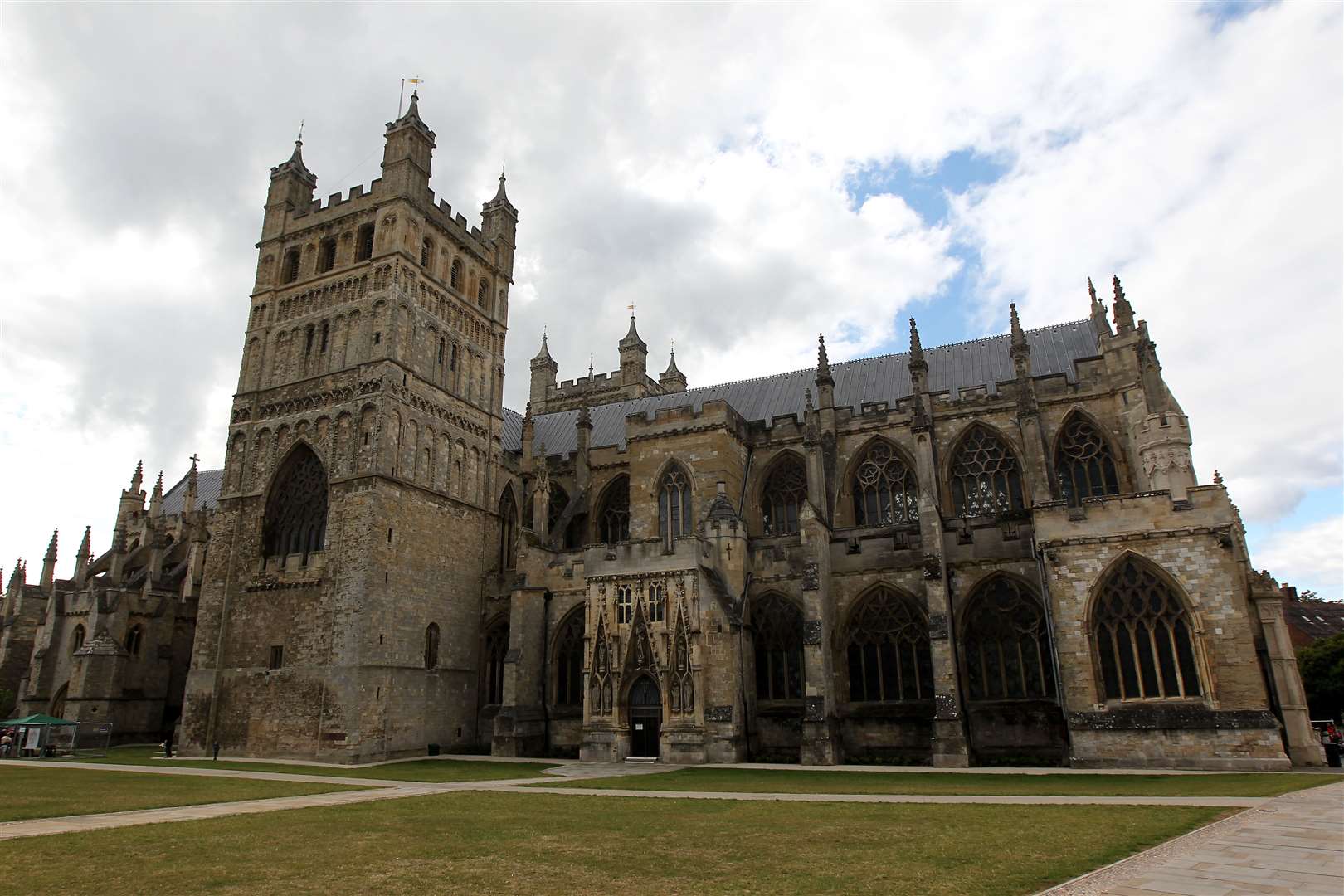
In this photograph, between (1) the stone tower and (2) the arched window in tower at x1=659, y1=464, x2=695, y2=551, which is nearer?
(1) the stone tower

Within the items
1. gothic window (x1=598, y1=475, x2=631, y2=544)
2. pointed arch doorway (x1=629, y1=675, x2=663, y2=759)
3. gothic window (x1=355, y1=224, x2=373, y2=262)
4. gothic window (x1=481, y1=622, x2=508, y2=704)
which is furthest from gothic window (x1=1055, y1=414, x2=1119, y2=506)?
gothic window (x1=355, y1=224, x2=373, y2=262)

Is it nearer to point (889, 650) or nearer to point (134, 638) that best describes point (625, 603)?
point (889, 650)

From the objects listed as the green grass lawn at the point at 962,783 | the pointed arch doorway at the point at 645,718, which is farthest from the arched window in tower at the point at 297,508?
the green grass lawn at the point at 962,783

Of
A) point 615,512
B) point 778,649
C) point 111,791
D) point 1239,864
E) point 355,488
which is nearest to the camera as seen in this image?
point 1239,864

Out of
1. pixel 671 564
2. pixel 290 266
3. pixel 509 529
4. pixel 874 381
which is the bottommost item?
pixel 671 564

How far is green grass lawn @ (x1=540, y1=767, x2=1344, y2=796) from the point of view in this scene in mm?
15719

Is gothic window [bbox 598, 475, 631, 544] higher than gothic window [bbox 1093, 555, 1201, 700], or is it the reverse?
gothic window [bbox 598, 475, 631, 544]

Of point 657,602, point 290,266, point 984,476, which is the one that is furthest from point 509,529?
point 984,476

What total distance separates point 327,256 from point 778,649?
25.7 metres

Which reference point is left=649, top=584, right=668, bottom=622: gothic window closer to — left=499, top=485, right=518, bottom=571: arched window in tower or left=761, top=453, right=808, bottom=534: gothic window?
left=761, top=453, right=808, bottom=534: gothic window

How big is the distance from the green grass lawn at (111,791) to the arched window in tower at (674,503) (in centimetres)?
1608

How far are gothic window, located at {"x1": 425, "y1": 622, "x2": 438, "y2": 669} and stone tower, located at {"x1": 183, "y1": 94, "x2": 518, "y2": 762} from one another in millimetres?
73

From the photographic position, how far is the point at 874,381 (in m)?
36.7

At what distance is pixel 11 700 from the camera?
42.5m
